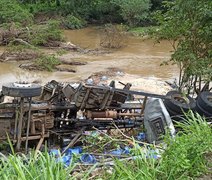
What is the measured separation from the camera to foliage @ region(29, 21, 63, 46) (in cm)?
2184

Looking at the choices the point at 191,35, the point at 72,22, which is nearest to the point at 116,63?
the point at 191,35

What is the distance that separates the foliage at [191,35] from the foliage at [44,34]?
12.2 meters

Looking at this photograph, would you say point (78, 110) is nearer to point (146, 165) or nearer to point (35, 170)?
point (146, 165)

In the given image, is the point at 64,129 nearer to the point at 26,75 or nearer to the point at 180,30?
the point at 180,30

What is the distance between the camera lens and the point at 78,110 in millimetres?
7617

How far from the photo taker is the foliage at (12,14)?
26.5 meters

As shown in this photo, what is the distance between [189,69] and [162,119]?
10.6 feet

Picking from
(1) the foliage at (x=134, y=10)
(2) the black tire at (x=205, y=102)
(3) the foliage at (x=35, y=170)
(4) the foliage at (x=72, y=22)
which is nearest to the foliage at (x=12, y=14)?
(4) the foliage at (x=72, y=22)

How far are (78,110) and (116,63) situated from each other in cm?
1305

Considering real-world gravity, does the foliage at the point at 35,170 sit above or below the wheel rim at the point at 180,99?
above

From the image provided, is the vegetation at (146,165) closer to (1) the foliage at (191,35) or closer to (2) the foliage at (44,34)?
(1) the foliage at (191,35)

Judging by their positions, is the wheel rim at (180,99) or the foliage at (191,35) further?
the foliage at (191,35)

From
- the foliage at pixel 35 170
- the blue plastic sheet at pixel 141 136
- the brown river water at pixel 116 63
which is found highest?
the foliage at pixel 35 170

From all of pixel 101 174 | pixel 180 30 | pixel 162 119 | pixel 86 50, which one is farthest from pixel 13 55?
pixel 101 174
